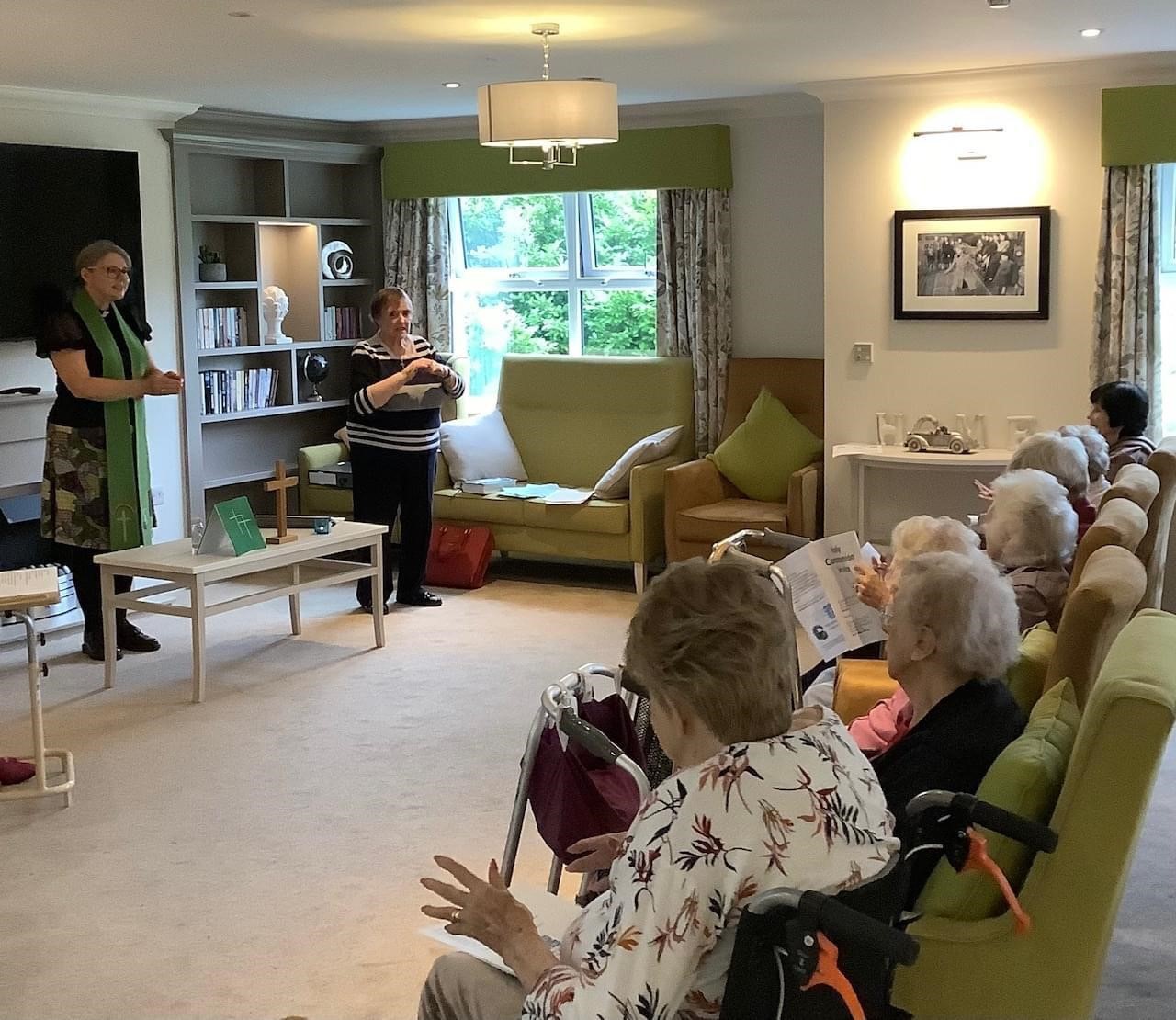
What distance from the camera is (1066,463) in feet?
14.5

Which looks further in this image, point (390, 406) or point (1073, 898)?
point (390, 406)

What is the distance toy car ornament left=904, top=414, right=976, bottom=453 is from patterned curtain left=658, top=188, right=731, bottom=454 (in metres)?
1.17

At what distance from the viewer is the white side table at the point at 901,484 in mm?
6305

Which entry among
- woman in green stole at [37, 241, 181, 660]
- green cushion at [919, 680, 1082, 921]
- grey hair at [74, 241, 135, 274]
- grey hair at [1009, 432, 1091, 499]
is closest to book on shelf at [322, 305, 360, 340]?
woman in green stole at [37, 241, 181, 660]

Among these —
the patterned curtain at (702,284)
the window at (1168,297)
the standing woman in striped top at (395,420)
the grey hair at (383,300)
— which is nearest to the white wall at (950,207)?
the window at (1168,297)

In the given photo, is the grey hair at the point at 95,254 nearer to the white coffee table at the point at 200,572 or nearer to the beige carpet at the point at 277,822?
the white coffee table at the point at 200,572

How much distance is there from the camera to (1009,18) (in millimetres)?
4824

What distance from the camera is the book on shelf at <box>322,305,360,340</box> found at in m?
8.08

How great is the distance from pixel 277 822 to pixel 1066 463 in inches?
101

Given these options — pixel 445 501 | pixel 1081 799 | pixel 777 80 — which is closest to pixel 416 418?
pixel 445 501

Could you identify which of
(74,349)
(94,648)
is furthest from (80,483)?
(94,648)

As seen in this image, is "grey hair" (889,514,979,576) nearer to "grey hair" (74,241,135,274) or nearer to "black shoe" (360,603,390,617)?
"grey hair" (74,241,135,274)

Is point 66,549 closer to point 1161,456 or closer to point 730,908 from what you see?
point 1161,456

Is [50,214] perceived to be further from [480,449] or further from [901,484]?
Answer: [901,484]
